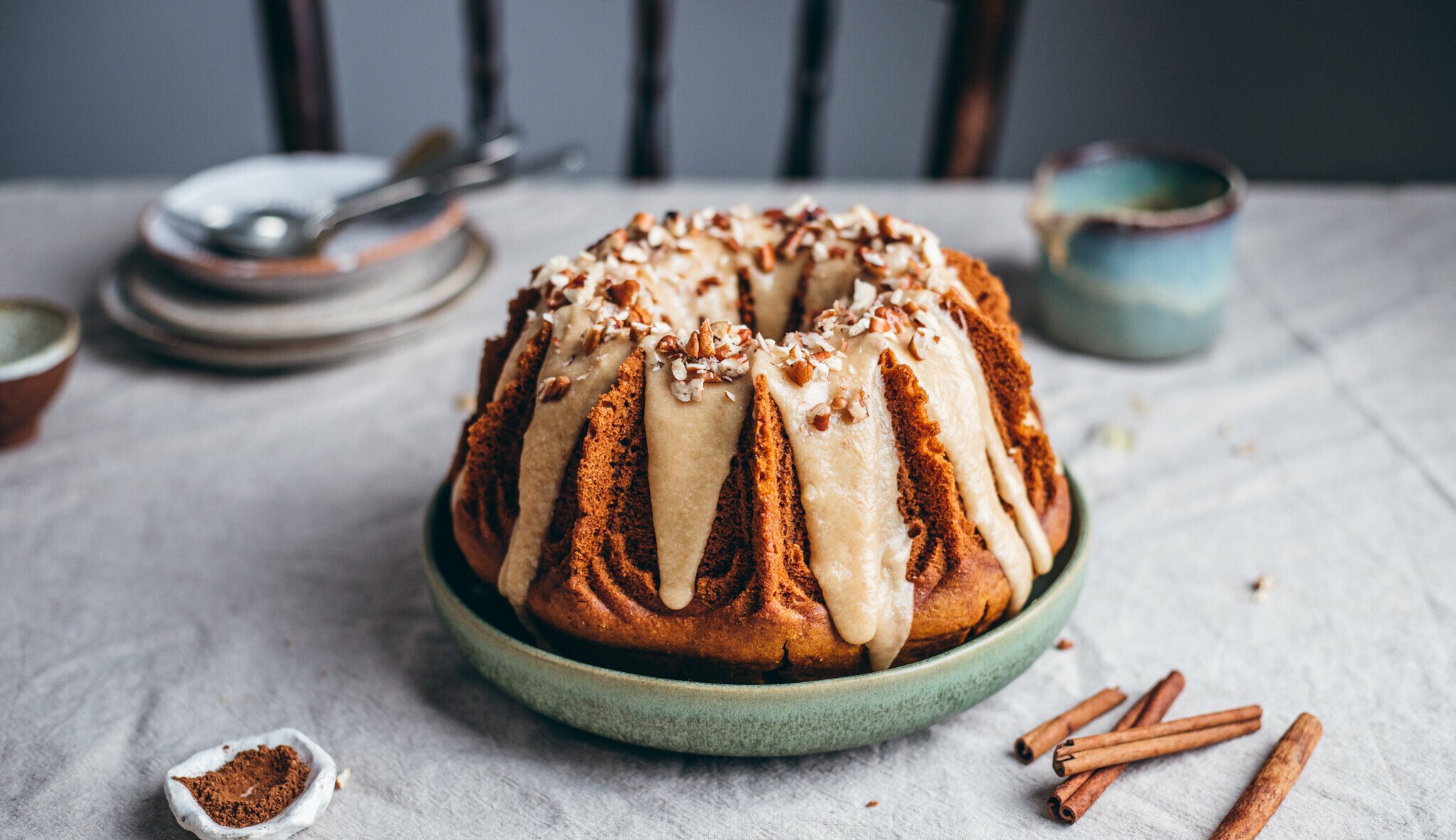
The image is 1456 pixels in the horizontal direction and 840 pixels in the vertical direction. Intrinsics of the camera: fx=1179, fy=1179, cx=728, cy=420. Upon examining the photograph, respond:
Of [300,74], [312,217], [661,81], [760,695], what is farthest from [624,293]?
[300,74]

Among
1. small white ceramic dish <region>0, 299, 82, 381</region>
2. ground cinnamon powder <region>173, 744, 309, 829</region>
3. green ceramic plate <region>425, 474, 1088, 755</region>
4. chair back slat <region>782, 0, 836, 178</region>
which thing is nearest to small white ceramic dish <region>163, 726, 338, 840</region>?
ground cinnamon powder <region>173, 744, 309, 829</region>

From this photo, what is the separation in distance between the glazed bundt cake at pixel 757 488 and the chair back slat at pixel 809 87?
1.27 metres

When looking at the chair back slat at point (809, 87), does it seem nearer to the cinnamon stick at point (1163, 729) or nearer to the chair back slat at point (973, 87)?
the chair back slat at point (973, 87)

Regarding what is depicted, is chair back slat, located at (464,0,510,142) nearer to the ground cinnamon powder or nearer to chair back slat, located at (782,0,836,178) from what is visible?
chair back slat, located at (782,0,836,178)

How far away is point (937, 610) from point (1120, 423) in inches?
29.7

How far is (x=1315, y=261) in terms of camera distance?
2.04 m

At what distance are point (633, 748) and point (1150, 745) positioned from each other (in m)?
0.46

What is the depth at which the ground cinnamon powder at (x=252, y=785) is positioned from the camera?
38.0 inches

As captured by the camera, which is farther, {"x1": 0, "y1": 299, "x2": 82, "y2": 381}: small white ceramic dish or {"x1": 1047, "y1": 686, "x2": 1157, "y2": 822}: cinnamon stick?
{"x1": 0, "y1": 299, "x2": 82, "y2": 381}: small white ceramic dish

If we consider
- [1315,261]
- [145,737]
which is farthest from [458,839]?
[1315,261]

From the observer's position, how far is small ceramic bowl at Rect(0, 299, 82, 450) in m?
1.43

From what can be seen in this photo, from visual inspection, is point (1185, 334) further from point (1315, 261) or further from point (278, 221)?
point (278, 221)

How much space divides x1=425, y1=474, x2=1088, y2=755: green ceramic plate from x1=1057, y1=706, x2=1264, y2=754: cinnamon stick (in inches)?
3.3

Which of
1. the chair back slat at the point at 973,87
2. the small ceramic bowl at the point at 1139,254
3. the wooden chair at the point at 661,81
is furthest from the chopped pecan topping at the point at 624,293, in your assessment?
the chair back slat at the point at 973,87
